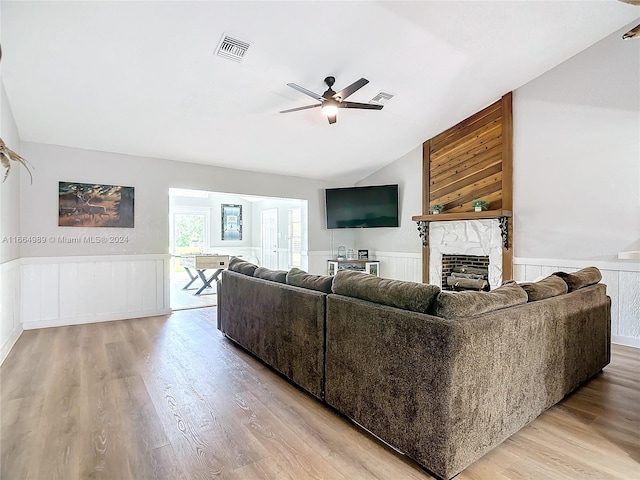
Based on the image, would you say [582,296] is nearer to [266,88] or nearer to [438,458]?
[438,458]

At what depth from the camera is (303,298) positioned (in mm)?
2557

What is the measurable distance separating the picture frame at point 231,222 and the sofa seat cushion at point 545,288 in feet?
26.3

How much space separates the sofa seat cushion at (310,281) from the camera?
8.25ft

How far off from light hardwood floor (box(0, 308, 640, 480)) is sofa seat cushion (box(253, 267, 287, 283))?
0.78m

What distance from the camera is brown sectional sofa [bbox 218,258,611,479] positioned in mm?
1674

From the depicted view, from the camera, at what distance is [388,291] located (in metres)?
1.98

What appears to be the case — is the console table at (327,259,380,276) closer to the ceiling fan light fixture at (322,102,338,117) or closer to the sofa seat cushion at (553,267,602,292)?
the ceiling fan light fixture at (322,102,338,117)

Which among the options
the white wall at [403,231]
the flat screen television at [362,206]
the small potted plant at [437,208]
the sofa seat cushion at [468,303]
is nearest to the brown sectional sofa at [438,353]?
the sofa seat cushion at [468,303]

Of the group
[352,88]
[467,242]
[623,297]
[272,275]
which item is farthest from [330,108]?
[623,297]

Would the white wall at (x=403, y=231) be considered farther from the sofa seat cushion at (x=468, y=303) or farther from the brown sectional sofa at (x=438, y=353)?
the sofa seat cushion at (x=468, y=303)

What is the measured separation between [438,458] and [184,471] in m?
1.23

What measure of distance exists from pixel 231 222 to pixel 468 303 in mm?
8395

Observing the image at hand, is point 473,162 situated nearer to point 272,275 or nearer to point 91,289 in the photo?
point 272,275

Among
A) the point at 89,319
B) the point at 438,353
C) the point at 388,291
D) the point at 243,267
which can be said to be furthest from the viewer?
the point at 89,319
